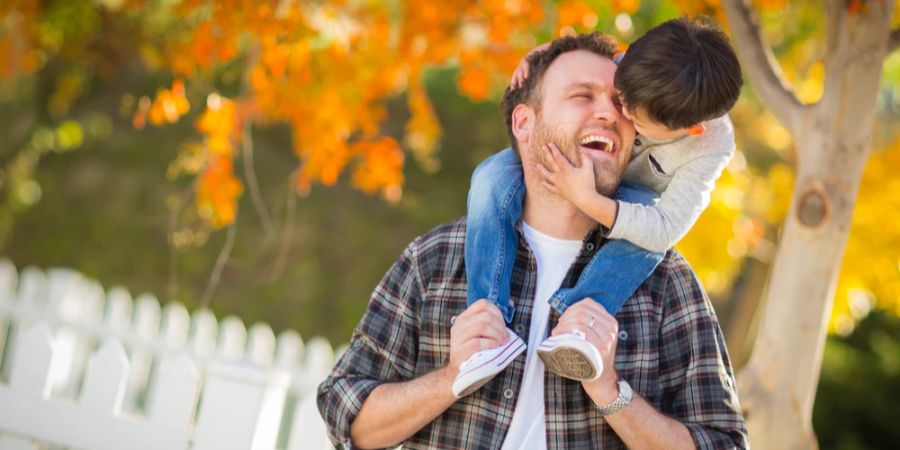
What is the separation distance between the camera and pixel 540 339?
236 centimetres

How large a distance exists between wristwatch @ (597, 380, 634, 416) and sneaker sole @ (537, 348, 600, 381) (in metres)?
0.09

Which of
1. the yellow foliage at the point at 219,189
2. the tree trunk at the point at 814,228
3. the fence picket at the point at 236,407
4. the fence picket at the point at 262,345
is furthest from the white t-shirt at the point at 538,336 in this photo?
the yellow foliage at the point at 219,189

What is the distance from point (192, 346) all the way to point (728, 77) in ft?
9.80

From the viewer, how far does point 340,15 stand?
5.99 metres

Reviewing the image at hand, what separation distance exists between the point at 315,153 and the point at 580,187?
3265 millimetres

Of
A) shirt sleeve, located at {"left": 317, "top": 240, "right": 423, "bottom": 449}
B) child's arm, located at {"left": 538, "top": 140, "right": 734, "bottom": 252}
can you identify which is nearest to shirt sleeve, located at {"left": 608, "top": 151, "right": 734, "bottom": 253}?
child's arm, located at {"left": 538, "top": 140, "right": 734, "bottom": 252}

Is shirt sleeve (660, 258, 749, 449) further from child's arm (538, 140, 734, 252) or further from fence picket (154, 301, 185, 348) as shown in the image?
fence picket (154, 301, 185, 348)

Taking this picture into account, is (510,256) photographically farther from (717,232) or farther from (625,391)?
(717,232)

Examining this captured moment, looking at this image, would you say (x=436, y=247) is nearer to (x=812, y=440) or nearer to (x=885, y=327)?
(x=812, y=440)

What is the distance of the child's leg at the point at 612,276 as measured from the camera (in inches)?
89.7

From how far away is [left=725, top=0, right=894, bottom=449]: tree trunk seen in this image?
11.2 ft

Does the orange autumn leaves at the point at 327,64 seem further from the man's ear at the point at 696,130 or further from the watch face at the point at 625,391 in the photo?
the watch face at the point at 625,391

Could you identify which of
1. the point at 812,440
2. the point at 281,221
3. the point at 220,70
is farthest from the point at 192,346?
the point at 281,221

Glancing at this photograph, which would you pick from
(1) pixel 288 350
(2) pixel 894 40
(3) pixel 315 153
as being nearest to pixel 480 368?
(2) pixel 894 40
